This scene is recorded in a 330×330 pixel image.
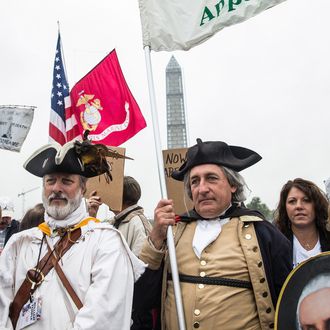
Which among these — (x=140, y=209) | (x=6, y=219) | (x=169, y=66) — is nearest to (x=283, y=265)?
(x=140, y=209)

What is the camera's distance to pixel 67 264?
245cm

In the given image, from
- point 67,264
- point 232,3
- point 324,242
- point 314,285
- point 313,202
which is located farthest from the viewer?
point 313,202

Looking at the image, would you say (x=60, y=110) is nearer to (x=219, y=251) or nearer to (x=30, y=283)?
(x=30, y=283)

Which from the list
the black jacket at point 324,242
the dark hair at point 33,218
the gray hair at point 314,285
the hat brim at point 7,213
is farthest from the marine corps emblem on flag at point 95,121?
the gray hair at point 314,285

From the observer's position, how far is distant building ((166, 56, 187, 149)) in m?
94.0

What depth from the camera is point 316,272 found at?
6.58ft

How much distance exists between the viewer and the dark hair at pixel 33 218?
14.1 ft

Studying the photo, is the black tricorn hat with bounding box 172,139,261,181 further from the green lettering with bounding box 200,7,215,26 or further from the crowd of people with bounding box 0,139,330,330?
the green lettering with bounding box 200,7,215,26

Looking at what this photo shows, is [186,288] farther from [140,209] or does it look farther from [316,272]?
[140,209]

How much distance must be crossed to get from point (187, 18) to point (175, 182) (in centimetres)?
191

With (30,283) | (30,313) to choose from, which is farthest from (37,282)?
(30,313)

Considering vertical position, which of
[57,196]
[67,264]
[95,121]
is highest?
[95,121]

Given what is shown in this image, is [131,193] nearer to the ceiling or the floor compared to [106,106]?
nearer to the floor

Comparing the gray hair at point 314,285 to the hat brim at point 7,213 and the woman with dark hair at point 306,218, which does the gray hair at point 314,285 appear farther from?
the hat brim at point 7,213
